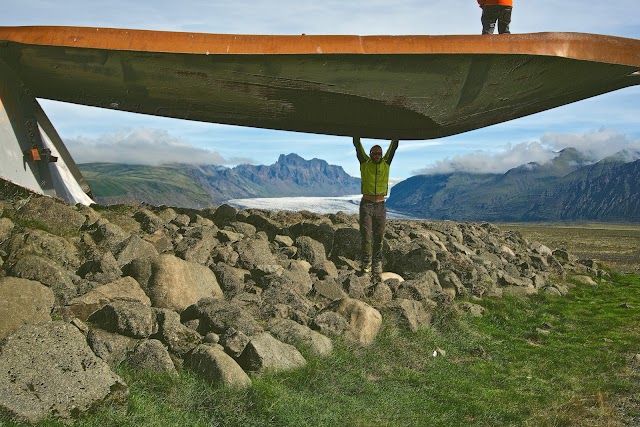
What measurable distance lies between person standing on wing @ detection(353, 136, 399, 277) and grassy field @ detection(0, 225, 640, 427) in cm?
196

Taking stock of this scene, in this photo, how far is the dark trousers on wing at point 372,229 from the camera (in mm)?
11008

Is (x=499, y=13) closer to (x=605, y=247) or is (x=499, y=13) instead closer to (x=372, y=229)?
(x=372, y=229)

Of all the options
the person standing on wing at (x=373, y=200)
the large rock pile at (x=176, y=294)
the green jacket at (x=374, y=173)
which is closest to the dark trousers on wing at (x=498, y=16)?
Answer: the person standing on wing at (x=373, y=200)

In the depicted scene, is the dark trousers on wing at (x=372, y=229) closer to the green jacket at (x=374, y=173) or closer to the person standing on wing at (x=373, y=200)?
the person standing on wing at (x=373, y=200)

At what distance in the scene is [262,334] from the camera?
652 centimetres

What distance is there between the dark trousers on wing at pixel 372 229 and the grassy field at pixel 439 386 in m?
1.92

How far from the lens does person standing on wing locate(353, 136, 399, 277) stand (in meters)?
10.8

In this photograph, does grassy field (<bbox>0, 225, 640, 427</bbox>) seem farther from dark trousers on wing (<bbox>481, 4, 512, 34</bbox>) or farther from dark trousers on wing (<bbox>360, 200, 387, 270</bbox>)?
dark trousers on wing (<bbox>481, 4, 512, 34</bbox>)

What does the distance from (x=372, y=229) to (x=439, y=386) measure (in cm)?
466

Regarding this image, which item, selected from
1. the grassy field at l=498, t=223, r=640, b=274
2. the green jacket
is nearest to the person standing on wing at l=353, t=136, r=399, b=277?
the green jacket

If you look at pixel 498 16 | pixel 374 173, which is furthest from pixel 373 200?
pixel 498 16

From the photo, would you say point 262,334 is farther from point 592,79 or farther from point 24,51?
point 592,79

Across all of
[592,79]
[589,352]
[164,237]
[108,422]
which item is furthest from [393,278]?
[108,422]

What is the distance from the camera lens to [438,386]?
6859 millimetres
